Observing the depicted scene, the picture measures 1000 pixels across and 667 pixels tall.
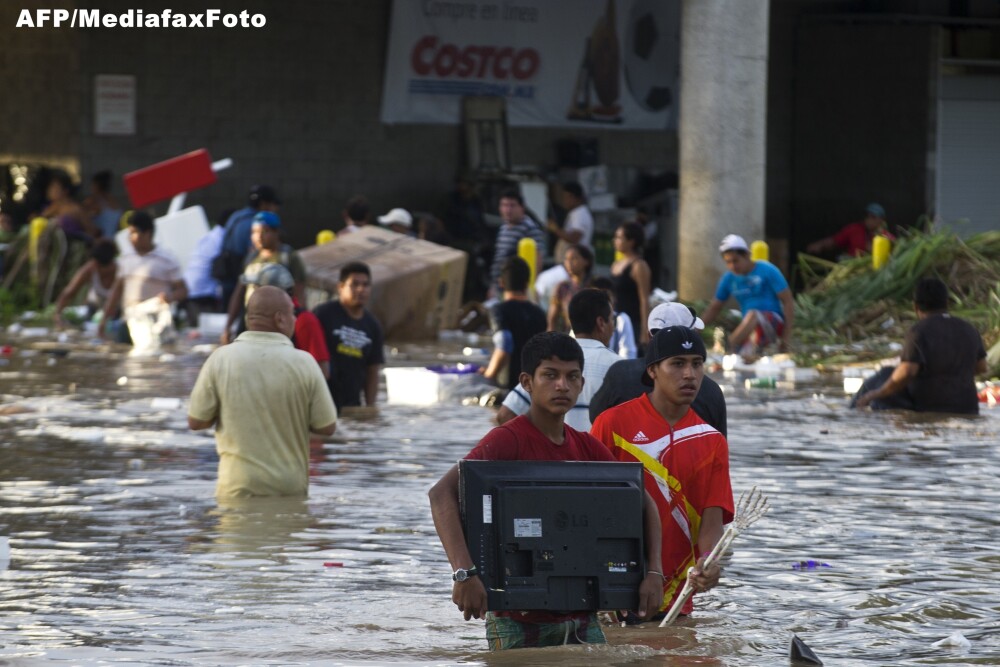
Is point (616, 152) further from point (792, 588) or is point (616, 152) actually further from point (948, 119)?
point (792, 588)

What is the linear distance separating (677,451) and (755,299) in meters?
11.0

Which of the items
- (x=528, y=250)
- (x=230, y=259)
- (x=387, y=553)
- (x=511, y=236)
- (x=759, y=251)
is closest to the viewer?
(x=387, y=553)

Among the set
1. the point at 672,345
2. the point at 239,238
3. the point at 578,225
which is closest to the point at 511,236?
the point at 578,225

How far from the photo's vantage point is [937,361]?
12.6m

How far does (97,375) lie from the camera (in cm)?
1602

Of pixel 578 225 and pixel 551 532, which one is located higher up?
pixel 578 225

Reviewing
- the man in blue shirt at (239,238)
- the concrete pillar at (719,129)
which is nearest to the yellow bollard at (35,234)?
the man in blue shirt at (239,238)

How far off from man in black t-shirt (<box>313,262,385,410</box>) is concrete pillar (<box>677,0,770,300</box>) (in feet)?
28.9

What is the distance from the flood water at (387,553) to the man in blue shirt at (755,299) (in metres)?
3.14

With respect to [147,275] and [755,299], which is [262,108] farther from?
[755,299]

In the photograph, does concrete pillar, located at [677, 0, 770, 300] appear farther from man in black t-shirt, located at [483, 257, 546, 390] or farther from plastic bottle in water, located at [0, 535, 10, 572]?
plastic bottle in water, located at [0, 535, 10, 572]

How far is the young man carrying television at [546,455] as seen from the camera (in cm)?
513

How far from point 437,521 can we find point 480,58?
2133cm

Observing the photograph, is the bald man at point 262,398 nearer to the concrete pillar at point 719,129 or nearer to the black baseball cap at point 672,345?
the black baseball cap at point 672,345
